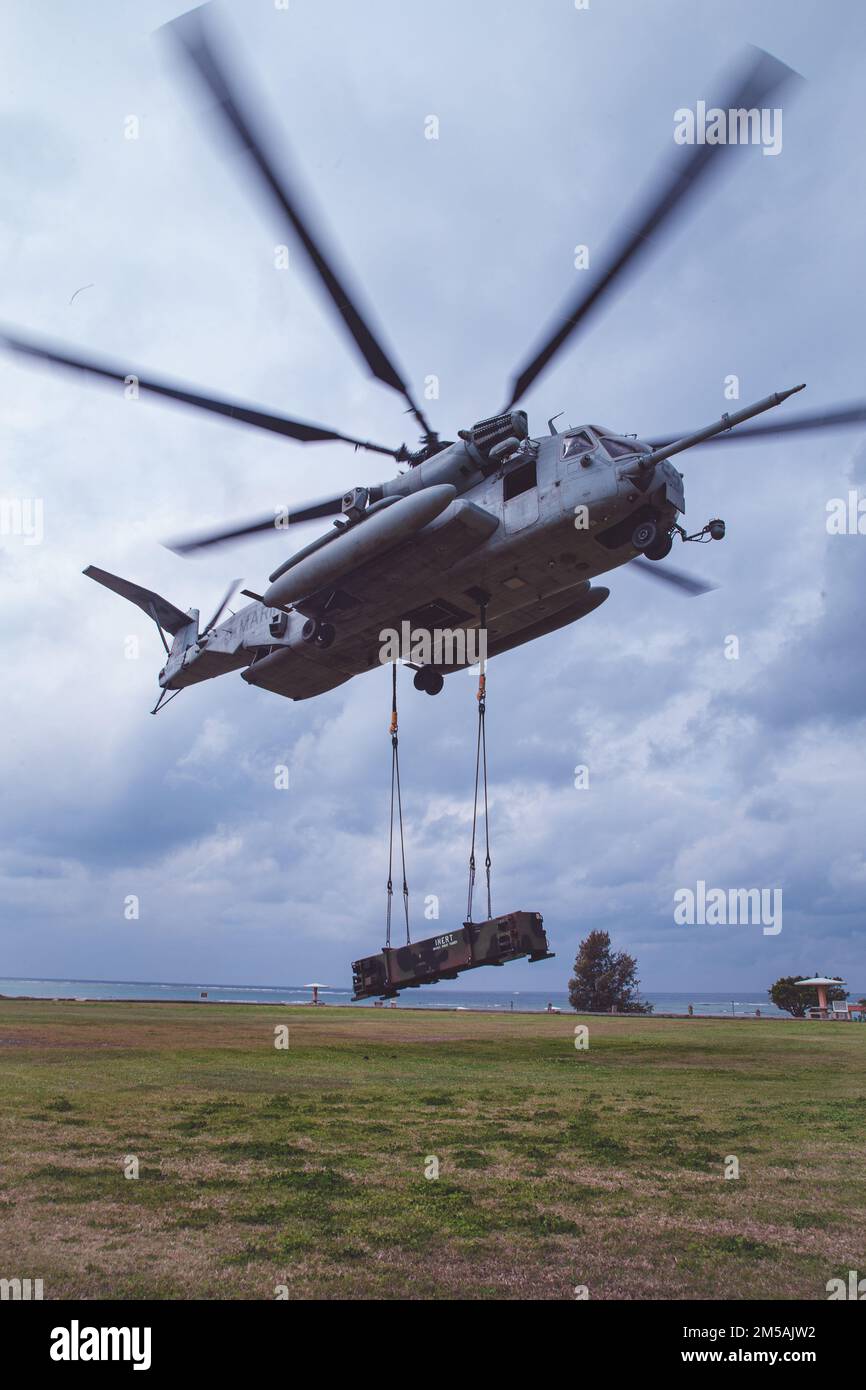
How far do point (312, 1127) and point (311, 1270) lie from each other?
23.5ft

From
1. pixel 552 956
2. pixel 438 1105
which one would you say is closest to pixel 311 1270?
pixel 552 956

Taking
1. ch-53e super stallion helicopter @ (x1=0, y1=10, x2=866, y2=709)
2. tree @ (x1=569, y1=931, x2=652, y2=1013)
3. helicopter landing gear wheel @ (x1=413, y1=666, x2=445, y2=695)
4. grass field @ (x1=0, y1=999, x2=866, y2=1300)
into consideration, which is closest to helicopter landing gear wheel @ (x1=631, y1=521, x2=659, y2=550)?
ch-53e super stallion helicopter @ (x1=0, y1=10, x2=866, y2=709)

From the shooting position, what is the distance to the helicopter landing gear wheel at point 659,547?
52.1 feet

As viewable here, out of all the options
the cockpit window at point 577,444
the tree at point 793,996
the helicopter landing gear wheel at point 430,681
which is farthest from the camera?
the tree at point 793,996

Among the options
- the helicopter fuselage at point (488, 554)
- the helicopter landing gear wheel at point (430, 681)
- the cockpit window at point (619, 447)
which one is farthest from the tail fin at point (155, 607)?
the cockpit window at point (619, 447)

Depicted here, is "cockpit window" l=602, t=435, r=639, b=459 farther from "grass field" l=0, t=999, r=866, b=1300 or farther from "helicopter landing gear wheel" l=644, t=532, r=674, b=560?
"grass field" l=0, t=999, r=866, b=1300

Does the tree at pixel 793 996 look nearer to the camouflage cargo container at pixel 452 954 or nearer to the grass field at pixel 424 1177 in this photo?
the grass field at pixel 424 1177

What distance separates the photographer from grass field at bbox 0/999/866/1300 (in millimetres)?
9531

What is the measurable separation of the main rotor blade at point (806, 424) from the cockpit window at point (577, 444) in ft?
6.66

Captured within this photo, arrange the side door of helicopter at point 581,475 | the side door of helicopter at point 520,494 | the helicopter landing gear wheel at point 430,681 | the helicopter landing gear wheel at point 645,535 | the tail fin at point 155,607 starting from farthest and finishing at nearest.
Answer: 1. the tail fin at point 155,607
2. the helicopter landing gear wheel at point 430,681
3. the side door of helicopter at point 520,494
4. the side door of helicopter at point 581,475
5. the helicopter landing gear wheel at point 645,535

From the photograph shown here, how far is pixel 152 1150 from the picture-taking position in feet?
47.3

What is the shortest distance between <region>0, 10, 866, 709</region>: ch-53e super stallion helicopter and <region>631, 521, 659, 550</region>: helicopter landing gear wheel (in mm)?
29

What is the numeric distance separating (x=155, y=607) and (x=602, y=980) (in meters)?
43.6
